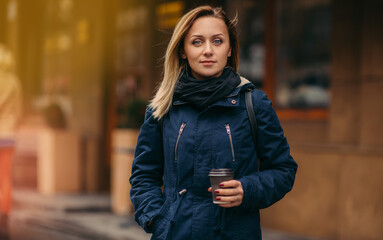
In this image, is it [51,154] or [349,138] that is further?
[51,154]

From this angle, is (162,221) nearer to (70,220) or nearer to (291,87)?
(291,87)

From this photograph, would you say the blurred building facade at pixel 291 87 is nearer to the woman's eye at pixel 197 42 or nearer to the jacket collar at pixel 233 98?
the woman's eye at pixel 197 42

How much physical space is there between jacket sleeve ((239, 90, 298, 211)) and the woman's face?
22cm

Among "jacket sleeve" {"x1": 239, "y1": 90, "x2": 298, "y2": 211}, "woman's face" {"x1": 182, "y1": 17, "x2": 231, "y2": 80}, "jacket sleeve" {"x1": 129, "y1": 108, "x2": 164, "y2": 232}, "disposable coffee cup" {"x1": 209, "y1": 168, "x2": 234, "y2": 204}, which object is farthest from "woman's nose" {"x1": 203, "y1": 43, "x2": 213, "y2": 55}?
"disposable coffee cup" {"x1": 209, "y1": 168, "x2": 234, "y2": 204}

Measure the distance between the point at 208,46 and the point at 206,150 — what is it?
1.54 ft

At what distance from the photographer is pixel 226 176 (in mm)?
2219

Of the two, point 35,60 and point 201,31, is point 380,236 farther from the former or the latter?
point 35,60

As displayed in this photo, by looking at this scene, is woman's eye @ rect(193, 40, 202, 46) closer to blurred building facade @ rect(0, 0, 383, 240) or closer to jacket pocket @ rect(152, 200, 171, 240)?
jacket pocket @ rect(152, 200, 171, 240)

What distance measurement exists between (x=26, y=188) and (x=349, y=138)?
7.22m

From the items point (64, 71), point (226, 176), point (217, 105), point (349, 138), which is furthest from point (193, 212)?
point (64, 71)

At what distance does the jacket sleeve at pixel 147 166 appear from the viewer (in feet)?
8.50

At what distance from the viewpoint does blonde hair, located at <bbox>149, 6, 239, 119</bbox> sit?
2.58m

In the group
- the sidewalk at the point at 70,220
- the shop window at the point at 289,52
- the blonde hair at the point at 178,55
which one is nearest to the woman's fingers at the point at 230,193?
the blonde hair at the point at 178,55

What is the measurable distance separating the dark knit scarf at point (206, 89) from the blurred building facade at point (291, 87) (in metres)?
2.10
